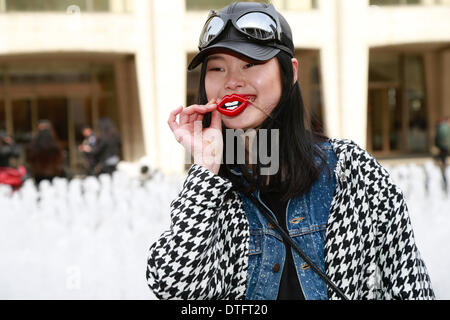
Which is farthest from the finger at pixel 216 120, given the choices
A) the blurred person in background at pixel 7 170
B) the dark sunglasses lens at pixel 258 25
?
the blurred person in background at pixel 7 170

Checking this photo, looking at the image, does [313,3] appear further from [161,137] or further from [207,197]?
[207,197]

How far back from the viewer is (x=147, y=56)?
16609mm

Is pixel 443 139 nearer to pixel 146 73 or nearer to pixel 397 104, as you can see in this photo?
pixel 397 104

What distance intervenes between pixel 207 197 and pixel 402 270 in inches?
22.9

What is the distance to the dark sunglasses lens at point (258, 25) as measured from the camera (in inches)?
55.6

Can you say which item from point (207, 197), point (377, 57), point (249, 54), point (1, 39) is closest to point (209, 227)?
point (207, 197)

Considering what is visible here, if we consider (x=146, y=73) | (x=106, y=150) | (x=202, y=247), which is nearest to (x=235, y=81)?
(x=202, y=247)

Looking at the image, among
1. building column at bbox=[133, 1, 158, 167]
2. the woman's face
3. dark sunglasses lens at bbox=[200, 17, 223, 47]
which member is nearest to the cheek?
the woman's face

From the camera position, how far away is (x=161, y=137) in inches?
655

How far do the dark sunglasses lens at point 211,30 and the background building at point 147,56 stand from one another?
14.7 m

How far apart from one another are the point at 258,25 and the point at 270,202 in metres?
0.51

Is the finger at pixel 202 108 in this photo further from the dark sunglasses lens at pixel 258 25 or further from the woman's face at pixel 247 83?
the dark sunglasses lens at pixel 258 25

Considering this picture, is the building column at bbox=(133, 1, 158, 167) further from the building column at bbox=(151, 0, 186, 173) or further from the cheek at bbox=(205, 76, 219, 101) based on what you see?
the cheek at bbox=(205, 76, 219, 101)

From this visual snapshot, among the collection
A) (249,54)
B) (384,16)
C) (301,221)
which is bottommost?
(301,221)
